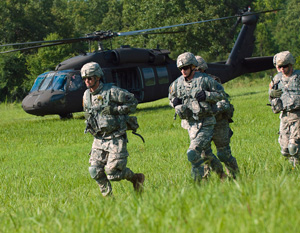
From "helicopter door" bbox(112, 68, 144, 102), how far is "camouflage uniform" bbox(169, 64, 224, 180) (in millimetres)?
14649

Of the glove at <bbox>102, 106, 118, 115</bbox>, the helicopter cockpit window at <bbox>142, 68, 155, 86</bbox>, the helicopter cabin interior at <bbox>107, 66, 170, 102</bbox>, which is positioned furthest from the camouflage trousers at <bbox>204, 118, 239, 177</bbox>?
the helicopter cockpit window at <bbox>142, 68, 155, 86</bbox>

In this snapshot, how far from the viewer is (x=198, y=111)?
7.49 m

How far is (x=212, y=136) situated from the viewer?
778cm

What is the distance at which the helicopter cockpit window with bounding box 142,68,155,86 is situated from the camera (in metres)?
22.6

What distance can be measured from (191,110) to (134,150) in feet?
17.5

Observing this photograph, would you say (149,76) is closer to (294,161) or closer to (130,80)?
(130,80)

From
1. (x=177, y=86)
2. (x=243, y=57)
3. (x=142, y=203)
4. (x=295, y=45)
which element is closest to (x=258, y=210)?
(x=142, y=203)

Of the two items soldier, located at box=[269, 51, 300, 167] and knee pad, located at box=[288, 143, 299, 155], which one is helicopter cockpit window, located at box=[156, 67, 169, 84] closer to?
soldier, located at box=[269, 51, 300, 167]

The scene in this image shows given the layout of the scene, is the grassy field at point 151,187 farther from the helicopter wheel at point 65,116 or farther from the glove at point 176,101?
the helicopter wheel at point 65,116

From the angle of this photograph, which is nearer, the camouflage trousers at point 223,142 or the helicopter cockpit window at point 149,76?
the camouflage trousers at point 223,142

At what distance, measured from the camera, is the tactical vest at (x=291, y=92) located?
8102 mm

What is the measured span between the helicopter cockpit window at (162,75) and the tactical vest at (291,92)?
1515cm

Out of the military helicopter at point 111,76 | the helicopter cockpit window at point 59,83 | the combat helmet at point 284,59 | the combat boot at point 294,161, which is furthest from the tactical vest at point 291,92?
the helicopter cockpit window at point 59,83

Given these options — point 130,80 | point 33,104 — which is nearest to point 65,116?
point 33,104
